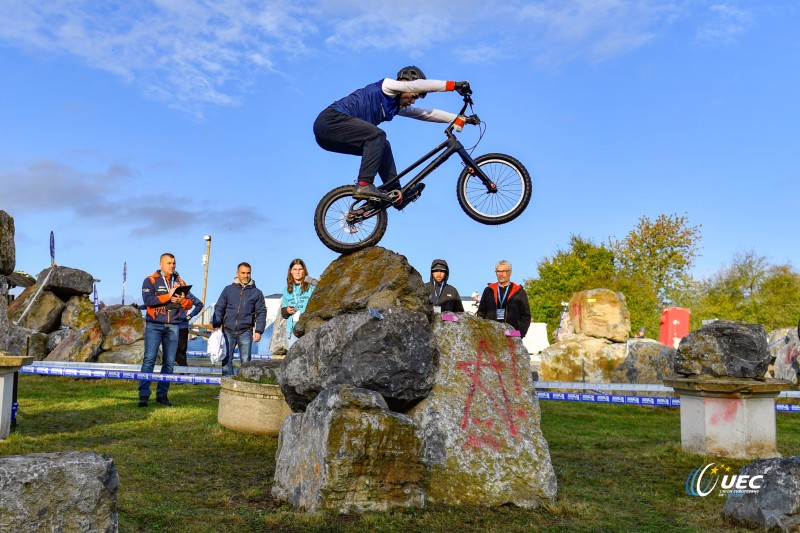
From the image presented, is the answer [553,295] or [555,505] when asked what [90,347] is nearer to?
[555,505]

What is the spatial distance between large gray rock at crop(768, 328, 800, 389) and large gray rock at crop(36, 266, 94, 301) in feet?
57.4

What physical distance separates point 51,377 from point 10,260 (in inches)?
341

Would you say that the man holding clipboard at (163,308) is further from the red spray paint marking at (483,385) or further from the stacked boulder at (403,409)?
the red spray paint marking at (483,385)

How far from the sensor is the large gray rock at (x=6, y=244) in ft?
24.9

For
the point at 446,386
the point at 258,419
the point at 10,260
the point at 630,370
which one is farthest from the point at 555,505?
the point at 630,370

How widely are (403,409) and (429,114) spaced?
9.68 ft

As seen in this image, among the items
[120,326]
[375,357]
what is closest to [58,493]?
[375,357]

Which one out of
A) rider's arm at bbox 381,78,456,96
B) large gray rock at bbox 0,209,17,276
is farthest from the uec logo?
large gray rock at bbox 0,209,17,276

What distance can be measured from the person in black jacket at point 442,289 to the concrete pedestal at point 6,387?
4.63 meters

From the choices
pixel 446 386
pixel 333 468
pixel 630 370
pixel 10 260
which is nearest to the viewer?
pixel 333 468

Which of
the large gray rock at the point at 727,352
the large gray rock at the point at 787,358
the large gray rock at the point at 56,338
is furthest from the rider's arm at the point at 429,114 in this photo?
the large gray rock at the point at 56,338

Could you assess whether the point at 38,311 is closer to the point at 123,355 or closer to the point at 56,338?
the point at 56,338

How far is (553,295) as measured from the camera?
46.3 m

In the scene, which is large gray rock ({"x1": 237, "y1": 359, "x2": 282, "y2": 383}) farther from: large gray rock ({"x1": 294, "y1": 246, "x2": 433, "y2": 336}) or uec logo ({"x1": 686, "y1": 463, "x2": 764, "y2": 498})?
uec logo ({"x1": 686, "y1": 463, "x2": 764, "y2": 498})
